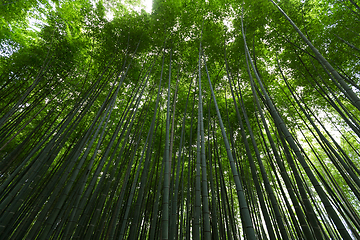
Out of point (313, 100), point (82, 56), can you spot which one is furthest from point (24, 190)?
point (313, 100)

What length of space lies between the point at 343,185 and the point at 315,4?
248 inches

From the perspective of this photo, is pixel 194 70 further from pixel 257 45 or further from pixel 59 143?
pixel 59 143

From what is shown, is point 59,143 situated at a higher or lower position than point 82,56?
lower

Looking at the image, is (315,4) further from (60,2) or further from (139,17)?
(60,2)

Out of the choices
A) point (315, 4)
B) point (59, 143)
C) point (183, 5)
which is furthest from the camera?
point (183, 5)

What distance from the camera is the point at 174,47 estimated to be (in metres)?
4.09

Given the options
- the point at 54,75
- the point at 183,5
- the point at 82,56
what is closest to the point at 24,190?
the point at 54,75

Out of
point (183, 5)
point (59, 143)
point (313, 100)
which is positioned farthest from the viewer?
point (313, 100)

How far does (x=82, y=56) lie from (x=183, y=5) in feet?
9.18

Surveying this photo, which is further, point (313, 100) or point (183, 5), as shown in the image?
point (313, 100)

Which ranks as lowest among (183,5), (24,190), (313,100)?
(24,190)

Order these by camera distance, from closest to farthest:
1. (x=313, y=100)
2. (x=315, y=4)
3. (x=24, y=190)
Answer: (x=24, y=190)
(x=315, y=4)
(x=313, y=100)

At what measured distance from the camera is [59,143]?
2.67 m

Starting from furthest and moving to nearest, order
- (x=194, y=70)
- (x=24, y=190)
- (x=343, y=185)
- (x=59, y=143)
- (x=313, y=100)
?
1. (x=343, y=185)
2. (x=313, y=100)
3. (x=194, y=70)
4. (x=59, y=143)
5. (x=24, y=190)
